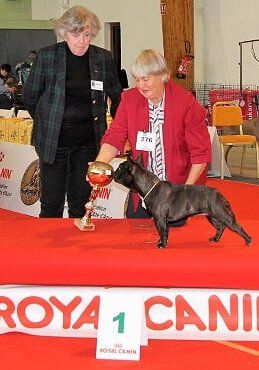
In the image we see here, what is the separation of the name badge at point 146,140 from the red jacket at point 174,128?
0.04m

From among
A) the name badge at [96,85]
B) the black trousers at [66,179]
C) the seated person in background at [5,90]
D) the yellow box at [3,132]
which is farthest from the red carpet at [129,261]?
the seated person in background at [5,90]

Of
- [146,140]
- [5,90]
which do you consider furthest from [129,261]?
[5,90]

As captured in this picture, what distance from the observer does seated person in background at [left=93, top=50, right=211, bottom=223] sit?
2545 millimetres

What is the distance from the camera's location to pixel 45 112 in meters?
3.06

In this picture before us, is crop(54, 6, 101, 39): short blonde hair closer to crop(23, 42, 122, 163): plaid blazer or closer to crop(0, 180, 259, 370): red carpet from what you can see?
crop(23, 42, 122, 163): plaid blazer

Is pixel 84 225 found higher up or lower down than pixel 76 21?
lower down

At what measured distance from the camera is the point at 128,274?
2109 mm

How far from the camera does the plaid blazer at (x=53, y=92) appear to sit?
299 centimetres

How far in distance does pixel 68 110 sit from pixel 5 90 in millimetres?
7942

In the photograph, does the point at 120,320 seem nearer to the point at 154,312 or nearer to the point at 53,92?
the point at 154,312

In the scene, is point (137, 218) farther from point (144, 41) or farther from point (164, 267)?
point (144, 41)

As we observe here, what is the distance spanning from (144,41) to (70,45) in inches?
372

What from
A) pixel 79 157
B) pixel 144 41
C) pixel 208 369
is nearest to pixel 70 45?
pixel 79 157

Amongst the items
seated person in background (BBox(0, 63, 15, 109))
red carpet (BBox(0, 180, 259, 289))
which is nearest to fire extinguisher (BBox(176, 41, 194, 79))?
seated person in background (BBox(0, 63, 15, 109))
